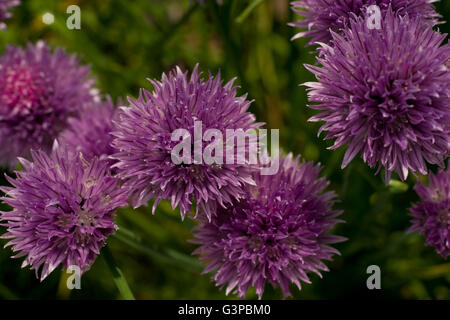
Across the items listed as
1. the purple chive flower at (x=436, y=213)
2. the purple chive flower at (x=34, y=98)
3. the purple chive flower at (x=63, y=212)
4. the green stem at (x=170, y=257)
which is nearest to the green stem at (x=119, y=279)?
the purple chive flower at (x=63, y=212)

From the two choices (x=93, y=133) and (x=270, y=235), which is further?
(x=93, y=133)

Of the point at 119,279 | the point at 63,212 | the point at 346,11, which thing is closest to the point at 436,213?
the point at 346,11

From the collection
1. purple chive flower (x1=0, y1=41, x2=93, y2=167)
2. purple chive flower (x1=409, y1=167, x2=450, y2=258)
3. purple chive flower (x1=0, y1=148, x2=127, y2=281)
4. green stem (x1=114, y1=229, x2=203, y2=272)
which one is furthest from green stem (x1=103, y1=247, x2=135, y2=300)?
purple chive flower (x1=409, y1=167, x2=450, y2=258)

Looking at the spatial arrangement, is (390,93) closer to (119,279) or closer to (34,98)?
(119,279)

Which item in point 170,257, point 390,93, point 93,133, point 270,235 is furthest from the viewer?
point 170,257

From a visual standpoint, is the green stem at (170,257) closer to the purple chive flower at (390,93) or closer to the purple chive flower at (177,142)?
the purple chive flower at (177,142)

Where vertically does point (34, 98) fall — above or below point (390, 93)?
above

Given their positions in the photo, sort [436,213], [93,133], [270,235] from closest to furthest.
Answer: [270,235] < [436,213] < [93,133]
